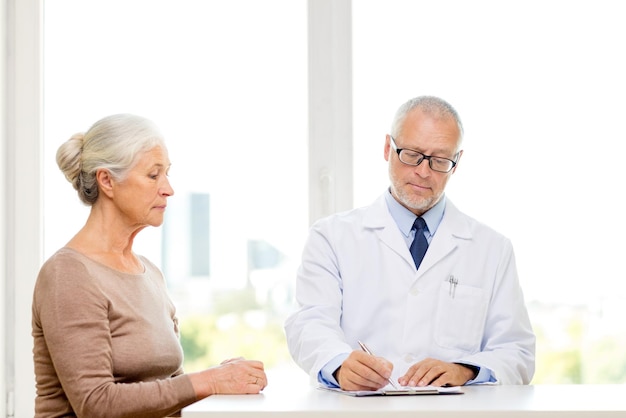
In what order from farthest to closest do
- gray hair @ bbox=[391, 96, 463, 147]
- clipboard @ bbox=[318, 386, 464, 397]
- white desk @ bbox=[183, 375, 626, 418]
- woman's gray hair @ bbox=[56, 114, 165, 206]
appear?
1. gray hair @ bbox=[391, 96, 463, 147]
2. woman's gray hair @ bbox=[56, 114, 165, 206]
3. clipboard @ bbox=[318, 386, 464, 397]
4. white desk @ bbox=[183, 375, 626, 418]

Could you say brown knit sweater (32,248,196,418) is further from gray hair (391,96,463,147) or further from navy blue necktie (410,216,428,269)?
gray hair (391,96,463,147)

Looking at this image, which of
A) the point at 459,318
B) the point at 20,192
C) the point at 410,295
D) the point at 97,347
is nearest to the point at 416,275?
the point at 410,295

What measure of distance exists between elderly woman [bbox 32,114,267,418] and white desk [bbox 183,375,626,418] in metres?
0.18

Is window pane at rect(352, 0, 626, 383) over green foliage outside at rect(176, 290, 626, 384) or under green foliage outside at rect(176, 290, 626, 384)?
over

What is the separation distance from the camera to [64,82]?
3.01 m

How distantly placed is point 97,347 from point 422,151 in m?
0.99

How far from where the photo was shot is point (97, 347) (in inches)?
73.3

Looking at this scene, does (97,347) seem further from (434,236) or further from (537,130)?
(537,130)

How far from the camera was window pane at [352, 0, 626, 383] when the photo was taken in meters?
2.89

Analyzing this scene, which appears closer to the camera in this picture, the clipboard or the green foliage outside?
the clipboard

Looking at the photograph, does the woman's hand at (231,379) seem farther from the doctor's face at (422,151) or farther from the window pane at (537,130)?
the window pane at (537,130)

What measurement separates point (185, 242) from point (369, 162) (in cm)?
68

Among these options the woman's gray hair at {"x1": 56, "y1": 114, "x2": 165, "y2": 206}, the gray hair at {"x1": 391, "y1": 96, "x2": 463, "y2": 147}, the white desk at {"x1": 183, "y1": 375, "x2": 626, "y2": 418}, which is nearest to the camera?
the white desk at {"x1": 183, "y1": 375, "x2": 626, "y2": 418}

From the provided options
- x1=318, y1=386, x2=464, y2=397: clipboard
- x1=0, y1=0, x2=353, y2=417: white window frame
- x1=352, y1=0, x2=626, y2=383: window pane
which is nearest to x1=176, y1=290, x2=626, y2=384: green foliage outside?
x1=352, y1=0, x2=626, y2=383: window pane
